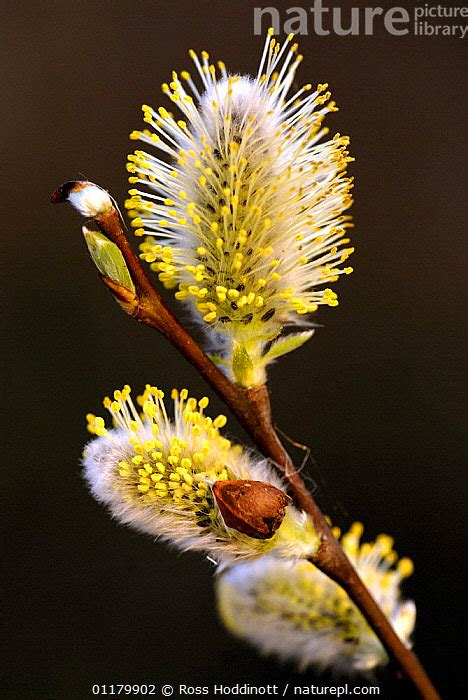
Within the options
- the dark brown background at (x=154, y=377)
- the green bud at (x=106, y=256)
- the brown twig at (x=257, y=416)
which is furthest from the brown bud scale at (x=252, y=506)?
the dark brown background at (x=154, y=377)

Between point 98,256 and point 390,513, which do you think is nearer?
point 98,256

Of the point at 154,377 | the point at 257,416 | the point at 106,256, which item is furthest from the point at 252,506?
the point at 154,377

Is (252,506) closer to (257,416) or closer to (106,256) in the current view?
(257,416)

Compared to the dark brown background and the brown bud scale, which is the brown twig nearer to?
the brown bud scale

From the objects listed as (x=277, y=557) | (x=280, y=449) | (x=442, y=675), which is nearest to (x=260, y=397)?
(x=280, y=449)

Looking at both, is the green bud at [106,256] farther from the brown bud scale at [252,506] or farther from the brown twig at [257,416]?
the brown bud scale at [252,506]

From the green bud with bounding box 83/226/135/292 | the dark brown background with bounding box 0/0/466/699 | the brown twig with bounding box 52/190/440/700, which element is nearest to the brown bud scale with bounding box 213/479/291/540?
the brown twig with bounding box 52/190/440/700

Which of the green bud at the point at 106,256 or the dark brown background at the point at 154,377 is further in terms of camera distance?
the dark brown background at the point at 154,377

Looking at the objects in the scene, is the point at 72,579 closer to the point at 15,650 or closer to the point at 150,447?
the point at 15,650
